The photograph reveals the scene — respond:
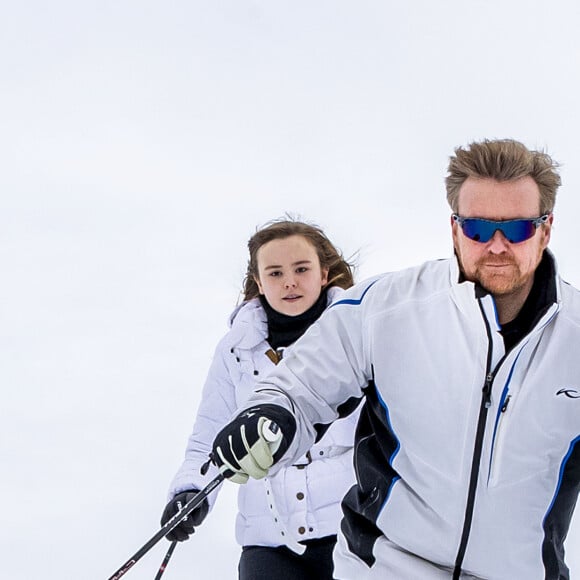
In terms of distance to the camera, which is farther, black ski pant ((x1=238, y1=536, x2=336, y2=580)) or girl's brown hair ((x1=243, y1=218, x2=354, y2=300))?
girl's brown hair ((x1=243, y1=218, x2=354, y2=300))

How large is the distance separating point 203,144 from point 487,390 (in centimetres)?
1330

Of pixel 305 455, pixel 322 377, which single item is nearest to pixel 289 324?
pixel 305 455

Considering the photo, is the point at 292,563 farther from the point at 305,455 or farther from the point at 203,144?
the point at 203,144

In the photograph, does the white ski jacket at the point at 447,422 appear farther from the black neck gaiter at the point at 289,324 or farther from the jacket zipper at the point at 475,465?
the black neck gaiter at the point at 289,324

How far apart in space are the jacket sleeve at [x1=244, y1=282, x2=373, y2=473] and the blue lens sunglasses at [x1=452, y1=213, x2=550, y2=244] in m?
0.33

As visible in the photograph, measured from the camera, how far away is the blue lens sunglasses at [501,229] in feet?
8.55

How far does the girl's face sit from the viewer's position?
3.78m

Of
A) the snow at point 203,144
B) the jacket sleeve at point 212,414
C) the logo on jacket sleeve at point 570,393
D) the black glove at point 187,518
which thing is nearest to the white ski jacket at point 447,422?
the logo on jacket sleeve at point 570,393

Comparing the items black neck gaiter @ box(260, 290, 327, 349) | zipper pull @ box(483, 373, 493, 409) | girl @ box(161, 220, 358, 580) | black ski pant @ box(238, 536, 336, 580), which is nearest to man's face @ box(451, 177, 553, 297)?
zipper pull @ box(483, 373, 493, 409)

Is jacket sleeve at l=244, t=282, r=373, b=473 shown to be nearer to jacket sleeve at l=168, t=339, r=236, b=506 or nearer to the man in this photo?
the man

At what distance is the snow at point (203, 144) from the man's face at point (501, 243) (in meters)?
7.11

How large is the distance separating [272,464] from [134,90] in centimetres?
1356

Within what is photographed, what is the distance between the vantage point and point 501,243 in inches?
102

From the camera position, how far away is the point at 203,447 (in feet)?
12.4
